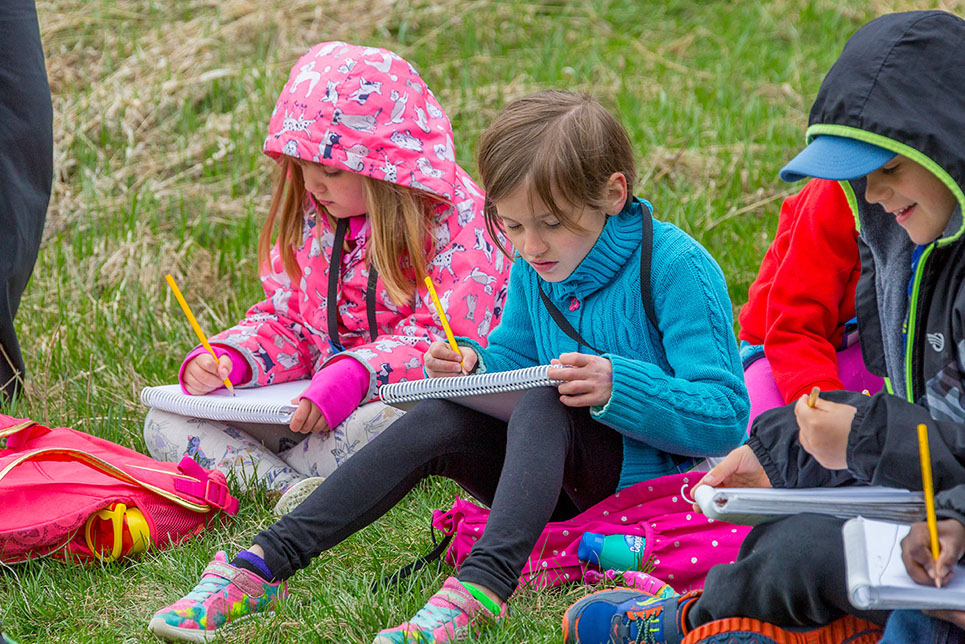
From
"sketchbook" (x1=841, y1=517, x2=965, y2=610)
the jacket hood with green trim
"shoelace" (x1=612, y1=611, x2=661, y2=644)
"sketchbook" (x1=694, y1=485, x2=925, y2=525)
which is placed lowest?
"shoelace" (x1=612, y1=611, x2=661, y2=644)

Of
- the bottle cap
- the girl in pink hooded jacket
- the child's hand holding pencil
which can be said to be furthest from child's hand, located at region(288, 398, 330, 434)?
the bottle cap

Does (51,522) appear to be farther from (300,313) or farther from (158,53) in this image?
(158,53)

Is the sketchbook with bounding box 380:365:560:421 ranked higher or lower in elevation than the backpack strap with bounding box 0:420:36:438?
higher

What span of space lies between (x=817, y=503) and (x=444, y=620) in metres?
0.64

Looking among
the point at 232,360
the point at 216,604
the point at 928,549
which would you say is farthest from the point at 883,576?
the point at 232,360

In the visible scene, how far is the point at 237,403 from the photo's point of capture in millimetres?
2896

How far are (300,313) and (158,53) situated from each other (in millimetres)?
3094

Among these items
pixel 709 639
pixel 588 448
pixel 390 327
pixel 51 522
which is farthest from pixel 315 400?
pixel 709 639

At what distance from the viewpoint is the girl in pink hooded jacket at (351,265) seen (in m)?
2.88

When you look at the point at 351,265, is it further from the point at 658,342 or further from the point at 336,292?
the point at 658,342

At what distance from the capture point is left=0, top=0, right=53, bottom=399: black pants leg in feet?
10.6

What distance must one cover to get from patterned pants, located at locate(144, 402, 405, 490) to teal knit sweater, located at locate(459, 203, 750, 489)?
0.52 meters

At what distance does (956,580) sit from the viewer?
1479mm

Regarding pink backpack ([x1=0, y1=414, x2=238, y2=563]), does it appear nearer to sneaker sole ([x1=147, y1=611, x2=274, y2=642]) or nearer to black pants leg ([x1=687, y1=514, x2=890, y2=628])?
sneaker sole ([x1=147, y1=611, x2=274, y2=642])
